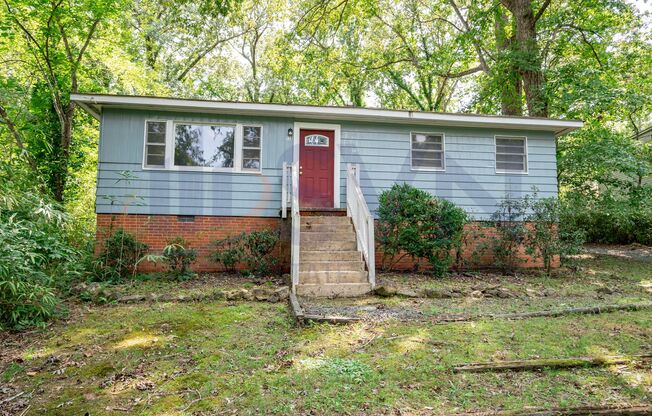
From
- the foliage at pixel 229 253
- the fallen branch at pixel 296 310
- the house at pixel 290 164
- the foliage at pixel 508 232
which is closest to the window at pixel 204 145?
the house at pixel 290 164

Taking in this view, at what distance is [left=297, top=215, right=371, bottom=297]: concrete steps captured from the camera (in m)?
6.55

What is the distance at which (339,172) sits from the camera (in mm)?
9461

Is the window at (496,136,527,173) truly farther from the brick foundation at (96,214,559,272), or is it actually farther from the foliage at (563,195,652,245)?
the brick foundation at (96,214,559,272)

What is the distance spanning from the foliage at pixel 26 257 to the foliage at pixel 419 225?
5793 millimetres

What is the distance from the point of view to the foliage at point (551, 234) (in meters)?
8.48

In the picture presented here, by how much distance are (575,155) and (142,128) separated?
11.6m

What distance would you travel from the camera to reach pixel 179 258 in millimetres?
8070

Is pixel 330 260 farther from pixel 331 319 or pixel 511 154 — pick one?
pixel 511 154

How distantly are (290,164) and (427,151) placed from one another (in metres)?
3.60

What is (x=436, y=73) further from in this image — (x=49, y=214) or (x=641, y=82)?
(x=49, y=214)

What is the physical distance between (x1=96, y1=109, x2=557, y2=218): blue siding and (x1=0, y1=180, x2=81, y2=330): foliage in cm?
270

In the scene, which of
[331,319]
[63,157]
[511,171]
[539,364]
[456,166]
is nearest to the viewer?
[539,364]

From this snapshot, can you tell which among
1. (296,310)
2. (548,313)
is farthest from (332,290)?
(548,313)

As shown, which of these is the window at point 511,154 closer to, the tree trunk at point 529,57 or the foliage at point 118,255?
the tree trunk at point 529,57
